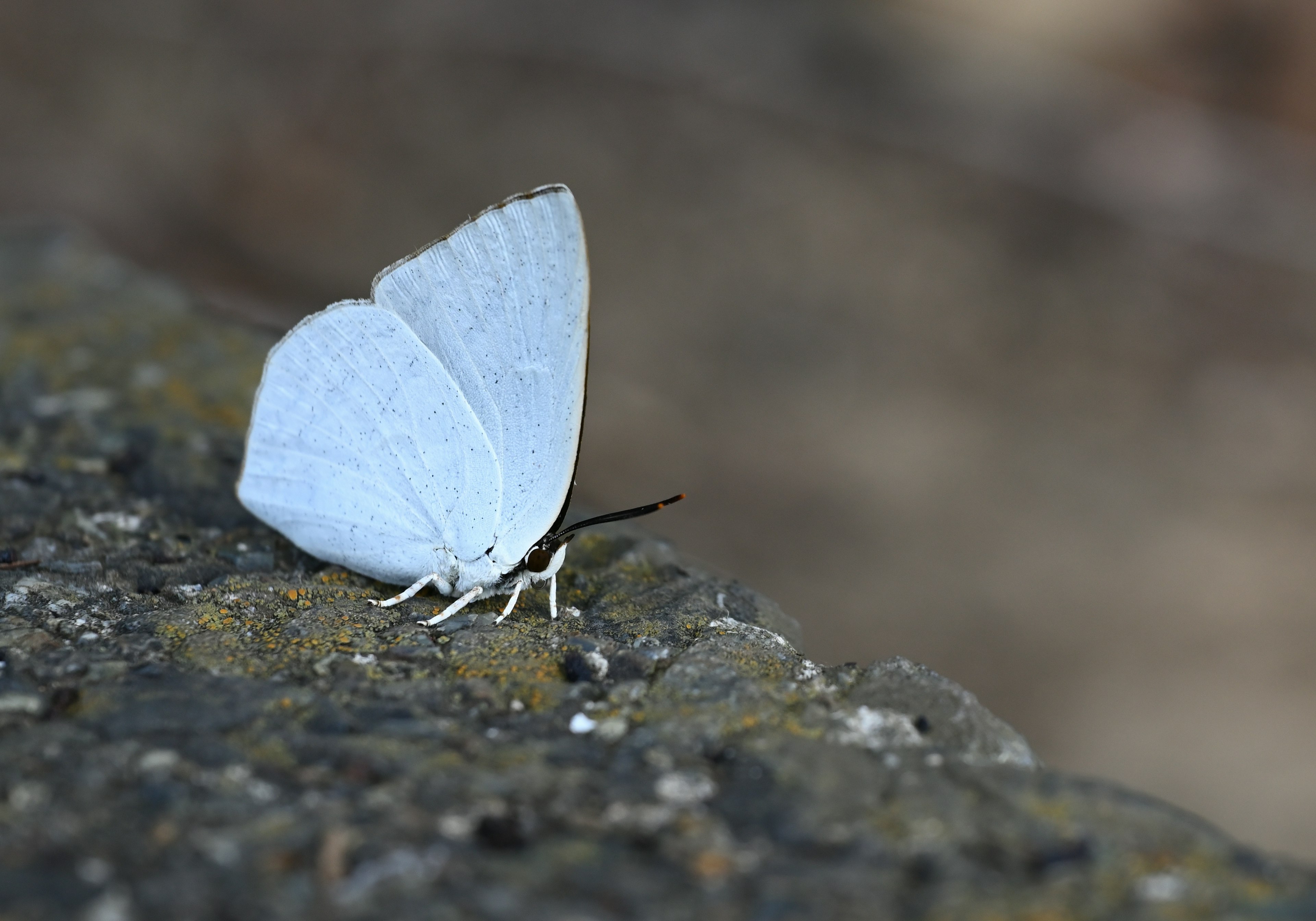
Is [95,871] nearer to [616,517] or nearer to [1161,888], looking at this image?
[616,517]

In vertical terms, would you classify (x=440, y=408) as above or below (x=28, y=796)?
above

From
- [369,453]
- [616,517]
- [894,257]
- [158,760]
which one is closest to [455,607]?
[616,517]

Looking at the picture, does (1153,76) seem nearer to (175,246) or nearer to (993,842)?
(175,246)

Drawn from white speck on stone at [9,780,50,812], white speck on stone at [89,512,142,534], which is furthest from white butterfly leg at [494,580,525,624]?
white speck on stone at [89,512,142,534]

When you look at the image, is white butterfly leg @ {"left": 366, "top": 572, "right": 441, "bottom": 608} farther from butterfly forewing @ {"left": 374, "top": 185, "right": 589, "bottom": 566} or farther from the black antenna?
the black antenna

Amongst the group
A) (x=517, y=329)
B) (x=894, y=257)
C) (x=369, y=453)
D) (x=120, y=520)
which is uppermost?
(x=894, y=257)

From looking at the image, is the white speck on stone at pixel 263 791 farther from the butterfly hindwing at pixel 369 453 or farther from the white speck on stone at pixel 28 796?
the butterfly hindwing at pixel 369 453

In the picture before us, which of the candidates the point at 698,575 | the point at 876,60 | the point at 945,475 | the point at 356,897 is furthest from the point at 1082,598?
the point at 356,897
